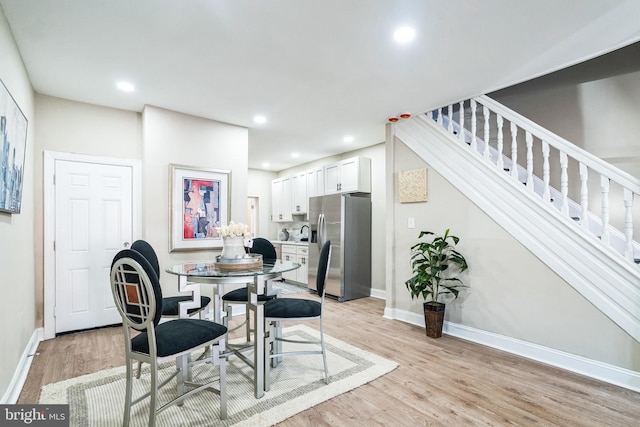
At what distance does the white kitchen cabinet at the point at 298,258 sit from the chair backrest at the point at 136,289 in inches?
164

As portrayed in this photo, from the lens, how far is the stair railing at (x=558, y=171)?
2527mm

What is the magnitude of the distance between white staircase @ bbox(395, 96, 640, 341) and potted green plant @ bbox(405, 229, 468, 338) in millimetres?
583

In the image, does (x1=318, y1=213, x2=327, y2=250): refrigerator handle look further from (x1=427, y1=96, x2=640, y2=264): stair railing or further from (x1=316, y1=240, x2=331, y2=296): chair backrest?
(x1=316, y1=240, x2=331, y2=296): chair backrest

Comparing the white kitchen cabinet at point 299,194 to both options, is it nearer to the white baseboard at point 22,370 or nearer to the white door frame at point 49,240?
the white door frame at point 49,240

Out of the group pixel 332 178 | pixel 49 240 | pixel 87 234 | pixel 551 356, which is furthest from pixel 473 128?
pixel 49 240

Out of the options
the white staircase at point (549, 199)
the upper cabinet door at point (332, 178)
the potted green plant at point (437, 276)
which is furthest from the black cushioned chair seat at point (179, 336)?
the upper cabinet door at point (332, 178)

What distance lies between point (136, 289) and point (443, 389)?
2.24 meters

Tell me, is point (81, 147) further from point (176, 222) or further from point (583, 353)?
point (583, 353)

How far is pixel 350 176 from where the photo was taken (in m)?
5.42

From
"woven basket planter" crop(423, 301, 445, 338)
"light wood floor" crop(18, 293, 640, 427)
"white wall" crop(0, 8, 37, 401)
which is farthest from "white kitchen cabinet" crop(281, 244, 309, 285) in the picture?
"white wall" crop(0, 8, 37, 401)

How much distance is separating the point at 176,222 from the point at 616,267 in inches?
174

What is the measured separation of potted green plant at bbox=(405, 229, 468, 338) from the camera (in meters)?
3.32

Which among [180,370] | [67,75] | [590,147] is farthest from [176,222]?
[590,147]

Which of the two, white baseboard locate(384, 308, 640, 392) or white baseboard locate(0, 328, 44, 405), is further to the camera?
white baseboard locate(384, 308, 640, 392)
